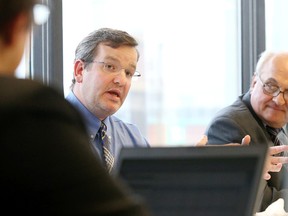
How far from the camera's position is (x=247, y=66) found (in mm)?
4645

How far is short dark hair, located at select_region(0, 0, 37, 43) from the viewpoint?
83cm

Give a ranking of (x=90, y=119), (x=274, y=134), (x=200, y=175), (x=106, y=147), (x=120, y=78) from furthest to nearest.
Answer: (x=274, y=134)
(x=120, y=78)
(x=90, y=119)
(x=106, y=147)
(x=200, y=175)

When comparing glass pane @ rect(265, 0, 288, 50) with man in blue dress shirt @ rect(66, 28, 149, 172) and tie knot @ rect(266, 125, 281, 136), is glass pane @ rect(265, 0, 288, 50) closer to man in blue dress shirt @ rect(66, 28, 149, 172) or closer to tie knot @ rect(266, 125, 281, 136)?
tie knot @ rect(266, 125, 281, 136)

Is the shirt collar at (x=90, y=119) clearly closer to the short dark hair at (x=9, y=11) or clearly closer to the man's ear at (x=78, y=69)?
the man's ear at (x=78, y=69)

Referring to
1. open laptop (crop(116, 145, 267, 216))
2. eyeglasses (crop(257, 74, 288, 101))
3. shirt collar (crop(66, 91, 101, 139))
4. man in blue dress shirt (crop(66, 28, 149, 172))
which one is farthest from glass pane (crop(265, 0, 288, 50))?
open laptop (crop(116, 145, 267, 216))

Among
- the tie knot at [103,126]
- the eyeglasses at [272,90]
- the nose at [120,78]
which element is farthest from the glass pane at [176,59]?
the tie knot at [103,126]

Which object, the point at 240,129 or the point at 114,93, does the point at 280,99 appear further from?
the point at 114,93

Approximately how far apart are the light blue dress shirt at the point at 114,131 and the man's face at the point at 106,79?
0.13ft

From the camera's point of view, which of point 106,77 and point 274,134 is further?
point 274,134

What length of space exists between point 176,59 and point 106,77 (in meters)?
1.27

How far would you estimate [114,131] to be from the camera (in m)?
3.06

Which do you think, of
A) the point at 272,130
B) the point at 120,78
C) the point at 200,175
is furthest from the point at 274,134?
the point at 200,175

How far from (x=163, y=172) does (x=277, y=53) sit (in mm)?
2749

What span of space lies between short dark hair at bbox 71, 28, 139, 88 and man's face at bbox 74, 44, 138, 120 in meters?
0.02
